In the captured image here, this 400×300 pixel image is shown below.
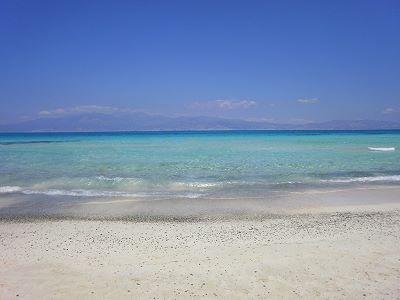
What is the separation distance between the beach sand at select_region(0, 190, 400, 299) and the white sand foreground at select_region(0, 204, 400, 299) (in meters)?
0.02

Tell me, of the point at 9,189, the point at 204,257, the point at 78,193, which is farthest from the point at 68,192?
the point at 204,257

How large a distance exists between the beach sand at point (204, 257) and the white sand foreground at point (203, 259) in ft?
0.06

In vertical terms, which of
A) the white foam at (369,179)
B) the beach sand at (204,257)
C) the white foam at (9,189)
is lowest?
the beach sand at (204,257)

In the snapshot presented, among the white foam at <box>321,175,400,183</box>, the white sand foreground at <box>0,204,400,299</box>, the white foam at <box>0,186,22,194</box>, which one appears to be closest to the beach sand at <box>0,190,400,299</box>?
the white sand foreground at <box>0,204,400,299</box>

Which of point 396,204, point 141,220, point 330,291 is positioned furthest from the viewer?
point 396,204

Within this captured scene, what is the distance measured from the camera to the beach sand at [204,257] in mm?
5738

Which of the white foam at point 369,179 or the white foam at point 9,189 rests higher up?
the white foam at point 9,189

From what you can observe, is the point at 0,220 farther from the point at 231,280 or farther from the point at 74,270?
the point at 231,280

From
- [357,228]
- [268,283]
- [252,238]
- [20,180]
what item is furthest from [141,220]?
[20,180]

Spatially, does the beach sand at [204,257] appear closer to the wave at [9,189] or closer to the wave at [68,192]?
the wave at [68,192]

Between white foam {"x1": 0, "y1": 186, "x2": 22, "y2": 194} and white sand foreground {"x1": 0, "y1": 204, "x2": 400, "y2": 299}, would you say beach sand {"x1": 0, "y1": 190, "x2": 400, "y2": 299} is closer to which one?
white sand foreground {"x1": 0, "y1": 204, "x2": 400, "y2": 299}

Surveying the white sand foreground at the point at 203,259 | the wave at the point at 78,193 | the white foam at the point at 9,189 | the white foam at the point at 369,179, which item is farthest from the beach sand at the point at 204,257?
the white foam at the point at 369,179

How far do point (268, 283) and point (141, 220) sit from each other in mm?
4823

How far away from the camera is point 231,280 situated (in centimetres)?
605
